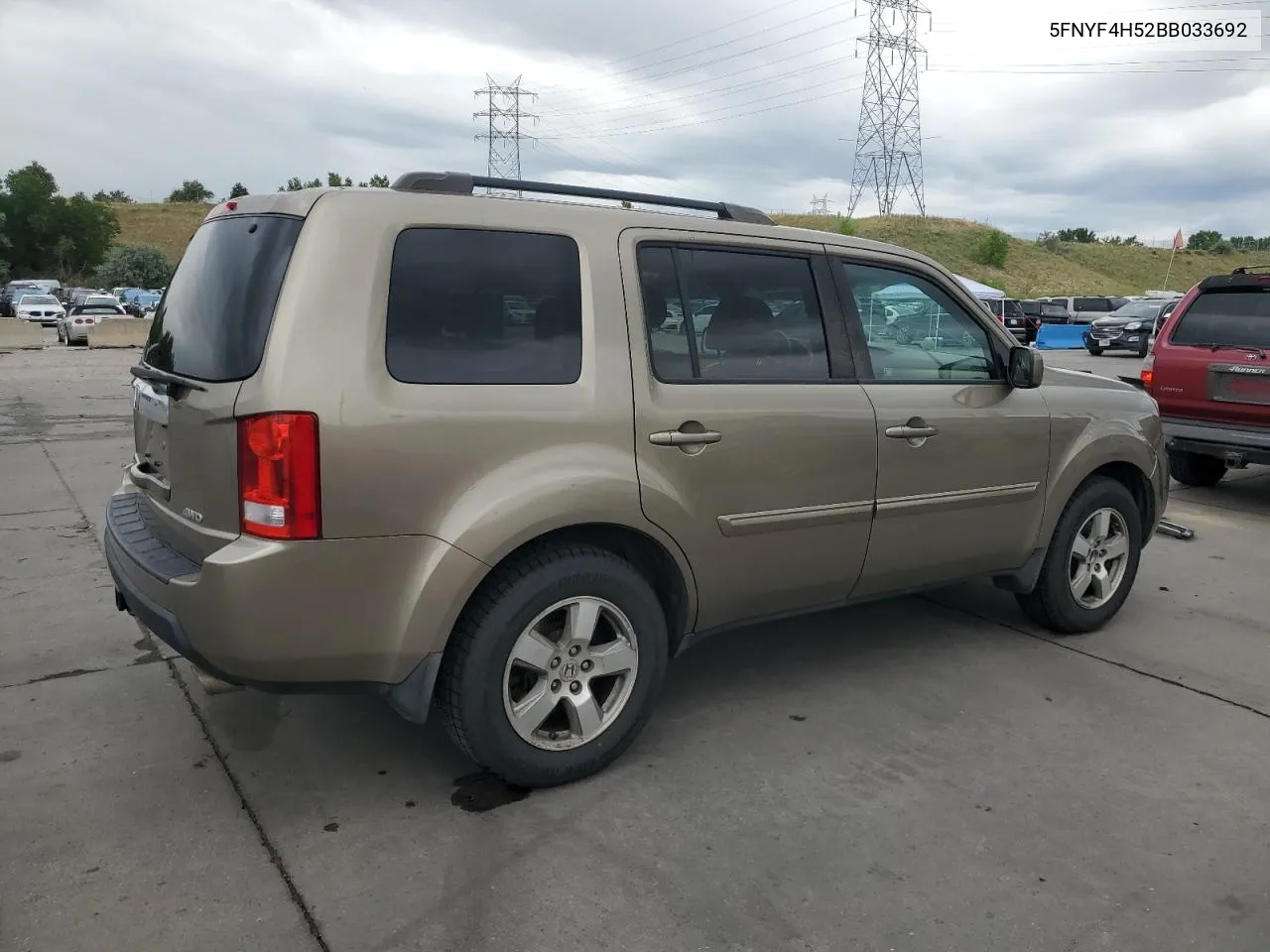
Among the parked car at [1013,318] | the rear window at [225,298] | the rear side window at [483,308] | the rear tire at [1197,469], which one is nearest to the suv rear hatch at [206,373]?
the rear window at [225,298]

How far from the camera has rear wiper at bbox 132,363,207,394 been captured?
2955mm

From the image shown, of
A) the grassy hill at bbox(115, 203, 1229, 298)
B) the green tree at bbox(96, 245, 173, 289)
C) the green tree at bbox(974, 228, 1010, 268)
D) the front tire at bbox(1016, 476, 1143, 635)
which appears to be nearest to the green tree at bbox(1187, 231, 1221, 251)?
the grassy hill at bbox(115, 203, 1229, 298)

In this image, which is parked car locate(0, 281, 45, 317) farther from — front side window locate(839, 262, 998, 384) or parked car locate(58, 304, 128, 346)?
front side window locate(839, 262, 998, 384)

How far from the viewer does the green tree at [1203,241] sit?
9594 centimetres

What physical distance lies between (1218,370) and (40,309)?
134 ft

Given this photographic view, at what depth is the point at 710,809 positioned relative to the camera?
315cm

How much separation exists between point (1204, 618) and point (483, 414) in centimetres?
415

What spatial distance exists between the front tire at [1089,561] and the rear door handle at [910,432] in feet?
3.56

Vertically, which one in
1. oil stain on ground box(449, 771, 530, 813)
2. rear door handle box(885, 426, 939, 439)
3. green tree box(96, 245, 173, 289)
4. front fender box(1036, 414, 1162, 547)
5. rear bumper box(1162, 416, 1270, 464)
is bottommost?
oil stain on ground box(449, 771, 530, 813)

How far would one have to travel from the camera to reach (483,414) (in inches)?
115

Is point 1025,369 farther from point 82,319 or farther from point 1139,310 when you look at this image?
point 82,319

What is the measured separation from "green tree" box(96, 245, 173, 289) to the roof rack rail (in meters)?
71.0

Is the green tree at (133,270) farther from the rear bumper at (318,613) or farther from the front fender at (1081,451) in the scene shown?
the rear bumper at (318,613)

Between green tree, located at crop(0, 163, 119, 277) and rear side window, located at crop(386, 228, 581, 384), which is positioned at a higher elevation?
green tree, located at crop(0, 163, 119, 277)
